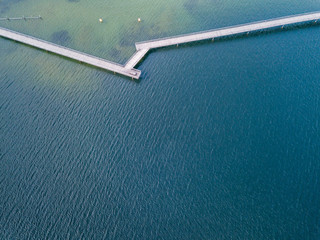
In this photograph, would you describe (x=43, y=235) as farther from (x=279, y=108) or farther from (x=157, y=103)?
(x=279, y=108)

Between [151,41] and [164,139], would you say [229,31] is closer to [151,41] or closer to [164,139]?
[151,41]

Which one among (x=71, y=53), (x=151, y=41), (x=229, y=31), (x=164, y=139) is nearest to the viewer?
(x=164, y=139)

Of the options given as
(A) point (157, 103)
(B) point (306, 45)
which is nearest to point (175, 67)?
(A) point (157, 103)

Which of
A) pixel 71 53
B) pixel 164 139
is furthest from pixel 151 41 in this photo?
pixel 164 139

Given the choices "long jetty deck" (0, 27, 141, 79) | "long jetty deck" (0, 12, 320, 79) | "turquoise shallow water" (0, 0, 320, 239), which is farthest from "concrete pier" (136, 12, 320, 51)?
"long jetty deck" (0, 27, 141, 79)

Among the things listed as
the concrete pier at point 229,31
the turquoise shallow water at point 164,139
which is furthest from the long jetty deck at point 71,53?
the concrete pier at point 229,31
